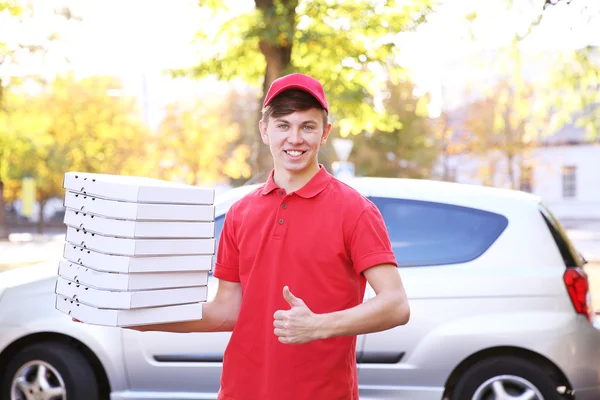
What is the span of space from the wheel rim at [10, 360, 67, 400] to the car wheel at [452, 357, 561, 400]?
8.32ft

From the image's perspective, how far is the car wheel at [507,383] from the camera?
5.75 metres

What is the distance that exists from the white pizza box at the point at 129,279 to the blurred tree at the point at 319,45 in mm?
11800

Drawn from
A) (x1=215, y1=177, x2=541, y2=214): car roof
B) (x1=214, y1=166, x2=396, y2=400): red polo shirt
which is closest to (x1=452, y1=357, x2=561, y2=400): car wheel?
(x1=215, y1=177, x2=541, y2=214): car roof

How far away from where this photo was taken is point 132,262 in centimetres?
271

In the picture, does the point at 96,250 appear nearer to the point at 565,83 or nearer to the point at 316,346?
the point at 316,346

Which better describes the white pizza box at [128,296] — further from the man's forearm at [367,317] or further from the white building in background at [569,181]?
the white building in background at [569,181]

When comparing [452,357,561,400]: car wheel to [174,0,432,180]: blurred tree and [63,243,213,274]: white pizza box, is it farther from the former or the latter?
[174,0,432,180]: blurred tree

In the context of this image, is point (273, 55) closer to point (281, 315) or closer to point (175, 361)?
point (175, 361)

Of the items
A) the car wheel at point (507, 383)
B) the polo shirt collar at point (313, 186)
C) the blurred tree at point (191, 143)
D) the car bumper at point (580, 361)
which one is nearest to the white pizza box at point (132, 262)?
the polo shirt collar at point (313, 186)

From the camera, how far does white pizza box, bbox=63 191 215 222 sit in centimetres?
271

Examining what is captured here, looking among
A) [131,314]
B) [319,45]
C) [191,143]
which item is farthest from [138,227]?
[191,143]

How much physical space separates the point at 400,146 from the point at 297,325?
4444cm

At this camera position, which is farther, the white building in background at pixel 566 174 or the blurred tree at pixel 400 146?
the white building in background at pixel 566 174

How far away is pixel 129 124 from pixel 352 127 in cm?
3041
